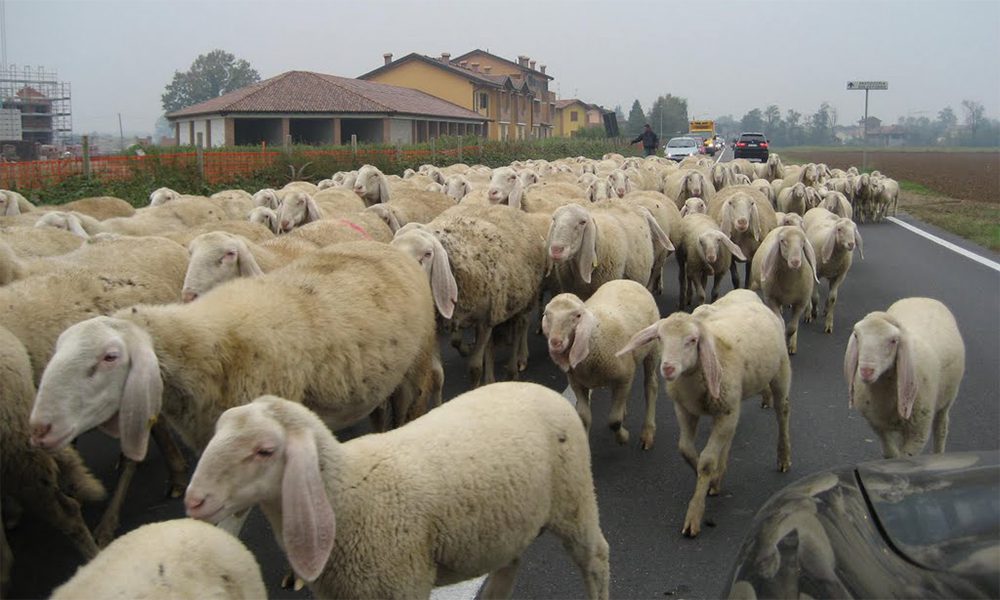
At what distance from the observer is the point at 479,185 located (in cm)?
1338

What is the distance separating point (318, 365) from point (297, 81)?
4480 centimetres

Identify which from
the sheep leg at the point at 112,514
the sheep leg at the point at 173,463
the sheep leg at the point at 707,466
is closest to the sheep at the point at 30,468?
the sheep leg at the point at 112,514

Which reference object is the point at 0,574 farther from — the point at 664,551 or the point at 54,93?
the point at 54,93

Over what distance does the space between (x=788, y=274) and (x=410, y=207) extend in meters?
4.15

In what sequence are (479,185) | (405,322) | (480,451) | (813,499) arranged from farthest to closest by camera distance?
(479,185) → (405,322) → (480,451) → (813,499)

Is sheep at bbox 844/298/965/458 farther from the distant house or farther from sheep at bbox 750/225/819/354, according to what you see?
the distant house

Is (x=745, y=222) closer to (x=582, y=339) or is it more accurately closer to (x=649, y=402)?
(x=649, y=402)

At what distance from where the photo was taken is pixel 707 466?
480cm

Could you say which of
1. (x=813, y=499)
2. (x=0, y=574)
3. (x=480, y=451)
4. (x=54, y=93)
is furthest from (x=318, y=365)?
(x=54, y=93)

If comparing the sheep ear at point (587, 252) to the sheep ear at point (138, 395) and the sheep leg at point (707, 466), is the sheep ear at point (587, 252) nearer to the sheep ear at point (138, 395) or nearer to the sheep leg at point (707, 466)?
the sheep leg at point (707, 466)

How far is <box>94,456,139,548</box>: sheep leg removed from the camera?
457cm

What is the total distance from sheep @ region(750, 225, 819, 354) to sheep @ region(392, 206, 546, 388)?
7.49 feet

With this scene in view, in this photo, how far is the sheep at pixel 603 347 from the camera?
211 inches

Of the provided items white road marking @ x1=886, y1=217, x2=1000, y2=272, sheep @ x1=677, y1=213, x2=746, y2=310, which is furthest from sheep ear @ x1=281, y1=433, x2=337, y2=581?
white road marking @ x1=886, y1=217, x2=1000, y2=272
